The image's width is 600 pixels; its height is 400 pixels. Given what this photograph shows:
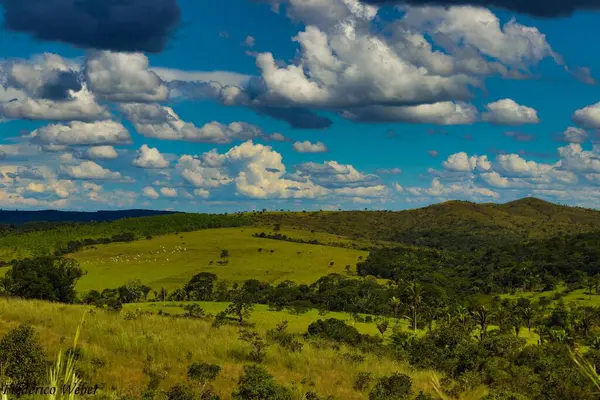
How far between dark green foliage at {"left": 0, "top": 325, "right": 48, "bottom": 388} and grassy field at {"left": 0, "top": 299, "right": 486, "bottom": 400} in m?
1.70

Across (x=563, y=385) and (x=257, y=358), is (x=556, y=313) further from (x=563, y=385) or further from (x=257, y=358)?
(x=257, y=358)

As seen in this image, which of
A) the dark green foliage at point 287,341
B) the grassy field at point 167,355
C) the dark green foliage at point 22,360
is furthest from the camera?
the dark green foliage at point 287,341

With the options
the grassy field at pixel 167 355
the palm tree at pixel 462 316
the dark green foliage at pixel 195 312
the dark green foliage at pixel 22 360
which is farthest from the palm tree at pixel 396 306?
the dark green foliage at pixel 22 360

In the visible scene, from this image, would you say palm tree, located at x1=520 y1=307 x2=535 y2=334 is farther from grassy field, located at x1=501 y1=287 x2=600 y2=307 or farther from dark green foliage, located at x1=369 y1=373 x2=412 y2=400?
dark green foliage, located at x1=369 y1=373 x2=412 y2=400

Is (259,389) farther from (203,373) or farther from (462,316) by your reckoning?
(462,316)

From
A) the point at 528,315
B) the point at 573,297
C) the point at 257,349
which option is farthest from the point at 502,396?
the point at 573,297

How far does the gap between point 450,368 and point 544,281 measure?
493 ft

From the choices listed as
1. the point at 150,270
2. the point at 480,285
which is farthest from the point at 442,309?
the point at 150,270

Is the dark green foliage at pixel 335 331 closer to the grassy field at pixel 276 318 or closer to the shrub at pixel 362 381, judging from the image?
the grassy field at pixel 276 318

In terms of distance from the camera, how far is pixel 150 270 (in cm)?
19650

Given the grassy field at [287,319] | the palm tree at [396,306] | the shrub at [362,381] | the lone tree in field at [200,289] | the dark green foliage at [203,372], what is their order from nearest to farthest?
the dark green foliage at [203,372] → the shrub at [362,381] → the grassy field at [287,319] → the palm tree at [396,306] → the lone tree in field at [200,289]

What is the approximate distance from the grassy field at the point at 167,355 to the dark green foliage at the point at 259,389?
1.05 m

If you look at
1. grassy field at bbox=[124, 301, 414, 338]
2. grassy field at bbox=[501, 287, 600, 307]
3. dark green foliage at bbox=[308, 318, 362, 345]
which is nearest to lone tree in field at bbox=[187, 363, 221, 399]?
dark green foliage at bbox=[308, 318, 362, 345]

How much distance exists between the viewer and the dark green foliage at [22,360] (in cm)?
1455
